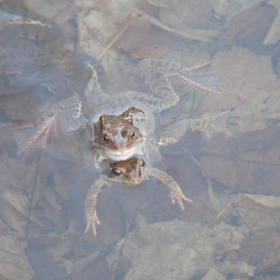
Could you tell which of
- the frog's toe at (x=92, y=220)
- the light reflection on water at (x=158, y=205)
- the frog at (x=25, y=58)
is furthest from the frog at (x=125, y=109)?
the frog's toe at (x=92, y=220)

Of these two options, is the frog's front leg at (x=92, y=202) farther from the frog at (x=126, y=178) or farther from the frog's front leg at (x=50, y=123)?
the frog's front leg at (x=50, y=123)

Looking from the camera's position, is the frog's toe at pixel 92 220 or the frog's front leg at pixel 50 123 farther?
→ the frog's front leg at pixel 50 123

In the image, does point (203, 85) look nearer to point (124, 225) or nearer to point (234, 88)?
point (234, 88)

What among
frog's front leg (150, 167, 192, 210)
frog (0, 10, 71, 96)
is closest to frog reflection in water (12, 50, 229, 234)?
frog's front leg (150, 167, 192, 210)

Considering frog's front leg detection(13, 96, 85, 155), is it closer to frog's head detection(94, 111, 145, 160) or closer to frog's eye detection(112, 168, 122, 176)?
frog's head detection(94, 111, 145, 160)

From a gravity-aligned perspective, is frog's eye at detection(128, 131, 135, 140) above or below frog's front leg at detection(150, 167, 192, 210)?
above

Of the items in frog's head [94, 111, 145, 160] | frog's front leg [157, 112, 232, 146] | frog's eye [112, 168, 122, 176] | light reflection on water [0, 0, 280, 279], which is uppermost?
frog's head [94, 111, 145, 160]
